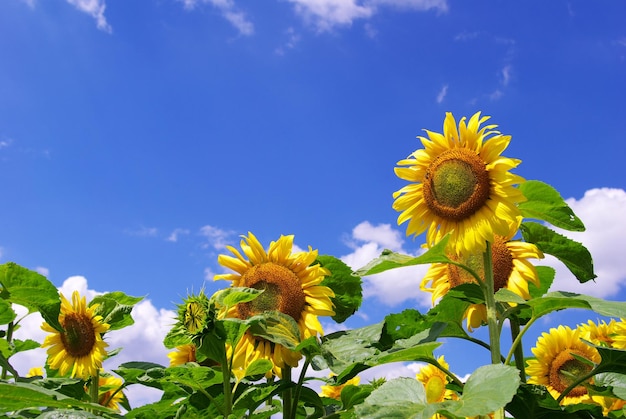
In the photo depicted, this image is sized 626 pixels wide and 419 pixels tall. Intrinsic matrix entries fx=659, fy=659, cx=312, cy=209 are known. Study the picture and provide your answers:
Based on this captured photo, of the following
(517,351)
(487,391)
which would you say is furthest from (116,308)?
(487,391)

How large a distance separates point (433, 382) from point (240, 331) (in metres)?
0.94

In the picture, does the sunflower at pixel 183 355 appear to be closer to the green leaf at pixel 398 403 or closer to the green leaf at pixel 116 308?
the green leaf at pixel 116 308

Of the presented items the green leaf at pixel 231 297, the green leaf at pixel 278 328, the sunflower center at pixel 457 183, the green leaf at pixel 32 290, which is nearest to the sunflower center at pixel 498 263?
the sunflower center at pixel 457 183

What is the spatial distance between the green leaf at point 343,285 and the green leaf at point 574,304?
3.71 ft

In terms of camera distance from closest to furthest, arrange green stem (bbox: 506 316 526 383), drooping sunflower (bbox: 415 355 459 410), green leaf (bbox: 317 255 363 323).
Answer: drooping sunflower (bbox: 415 355 459 410)
green stem (bbox: 506 316 526 383)
green leaf (bbox: 317 255 363 323)

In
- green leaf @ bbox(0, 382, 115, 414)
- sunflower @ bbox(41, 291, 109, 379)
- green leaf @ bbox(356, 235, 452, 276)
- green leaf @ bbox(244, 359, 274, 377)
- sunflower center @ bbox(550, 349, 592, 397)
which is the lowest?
green leaf @ bbox(0, 382, 115, 414)

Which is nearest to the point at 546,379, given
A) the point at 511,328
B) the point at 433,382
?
the point at 511,328

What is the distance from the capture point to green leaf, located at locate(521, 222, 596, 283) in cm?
363

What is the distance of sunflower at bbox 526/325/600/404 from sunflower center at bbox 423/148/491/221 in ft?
6.04

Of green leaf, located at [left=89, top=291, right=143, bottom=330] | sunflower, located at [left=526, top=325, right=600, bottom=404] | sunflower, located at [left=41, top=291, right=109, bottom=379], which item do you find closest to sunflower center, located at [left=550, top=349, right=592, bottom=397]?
sunflower, located at [left=526, top=325, right=600, bottom=404]

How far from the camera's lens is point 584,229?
344 cm

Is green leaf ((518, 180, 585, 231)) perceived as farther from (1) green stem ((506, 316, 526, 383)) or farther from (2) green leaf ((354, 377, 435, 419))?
(2) green leaf ((354, 377, 435, 419))

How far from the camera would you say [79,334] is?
5.07 m

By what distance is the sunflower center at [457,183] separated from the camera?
339 centimetres
